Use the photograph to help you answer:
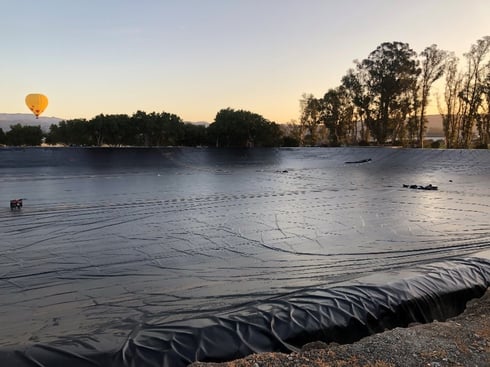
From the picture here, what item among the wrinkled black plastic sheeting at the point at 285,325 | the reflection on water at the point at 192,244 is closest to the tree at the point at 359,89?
the reflection on water at the point at 192,244

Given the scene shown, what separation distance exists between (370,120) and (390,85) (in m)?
2.37

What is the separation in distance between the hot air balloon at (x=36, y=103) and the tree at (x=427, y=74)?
2051 cm

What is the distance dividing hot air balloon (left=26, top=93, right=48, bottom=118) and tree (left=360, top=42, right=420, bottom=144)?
18004 mm

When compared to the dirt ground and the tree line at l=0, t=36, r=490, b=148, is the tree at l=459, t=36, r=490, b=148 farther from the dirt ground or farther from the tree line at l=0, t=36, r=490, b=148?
the dirt ground

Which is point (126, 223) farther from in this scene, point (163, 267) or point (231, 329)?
point (231, 329)

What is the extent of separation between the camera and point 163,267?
2836 millimetres

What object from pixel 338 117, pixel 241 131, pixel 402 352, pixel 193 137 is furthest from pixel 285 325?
pixel 338 117

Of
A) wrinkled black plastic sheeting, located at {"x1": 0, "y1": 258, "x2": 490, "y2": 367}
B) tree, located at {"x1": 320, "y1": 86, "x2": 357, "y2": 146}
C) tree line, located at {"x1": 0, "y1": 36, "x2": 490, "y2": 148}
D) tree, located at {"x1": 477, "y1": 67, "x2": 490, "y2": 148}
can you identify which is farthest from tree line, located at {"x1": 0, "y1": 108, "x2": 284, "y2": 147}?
wrinkled black plastic sheeting, located at {"x1": 0, "y1": 258, "x2": 490, "y2": 367}

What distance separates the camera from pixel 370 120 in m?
22.2

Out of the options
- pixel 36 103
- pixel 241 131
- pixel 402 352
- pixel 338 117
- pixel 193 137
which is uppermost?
pixel 36 103

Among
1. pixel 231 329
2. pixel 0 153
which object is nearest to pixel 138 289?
pixel 231 329

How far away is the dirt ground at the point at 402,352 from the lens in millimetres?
1586

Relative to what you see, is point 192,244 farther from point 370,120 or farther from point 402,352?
point 370,120

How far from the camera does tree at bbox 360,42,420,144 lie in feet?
67.3
